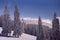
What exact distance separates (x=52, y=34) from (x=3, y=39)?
743 centimetres

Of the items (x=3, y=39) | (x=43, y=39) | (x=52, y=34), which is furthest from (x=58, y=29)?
(x=3, y=39)

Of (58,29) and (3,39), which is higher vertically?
(58,29)

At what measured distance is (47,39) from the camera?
71.6 feet

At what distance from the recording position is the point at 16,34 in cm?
2789

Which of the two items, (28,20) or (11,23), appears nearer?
(11,23)

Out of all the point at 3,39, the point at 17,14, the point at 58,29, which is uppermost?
the point at 17,14

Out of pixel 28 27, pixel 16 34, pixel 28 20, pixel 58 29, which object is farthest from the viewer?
pixel 28 20

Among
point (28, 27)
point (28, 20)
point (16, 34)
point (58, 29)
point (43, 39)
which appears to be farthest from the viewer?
point (28, 20)

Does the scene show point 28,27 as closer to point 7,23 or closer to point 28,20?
point 28,20

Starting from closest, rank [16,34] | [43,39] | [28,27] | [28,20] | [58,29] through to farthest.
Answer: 1. [43,39]
2. [58,29]
3. [16,34]
4. [28,27]
5. [28,20]

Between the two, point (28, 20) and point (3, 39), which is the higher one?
point (28, 20)

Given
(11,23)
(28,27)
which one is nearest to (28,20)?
(28,27)

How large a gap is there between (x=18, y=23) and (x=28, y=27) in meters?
11.2

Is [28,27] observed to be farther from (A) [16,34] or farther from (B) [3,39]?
(B) [3,39]
